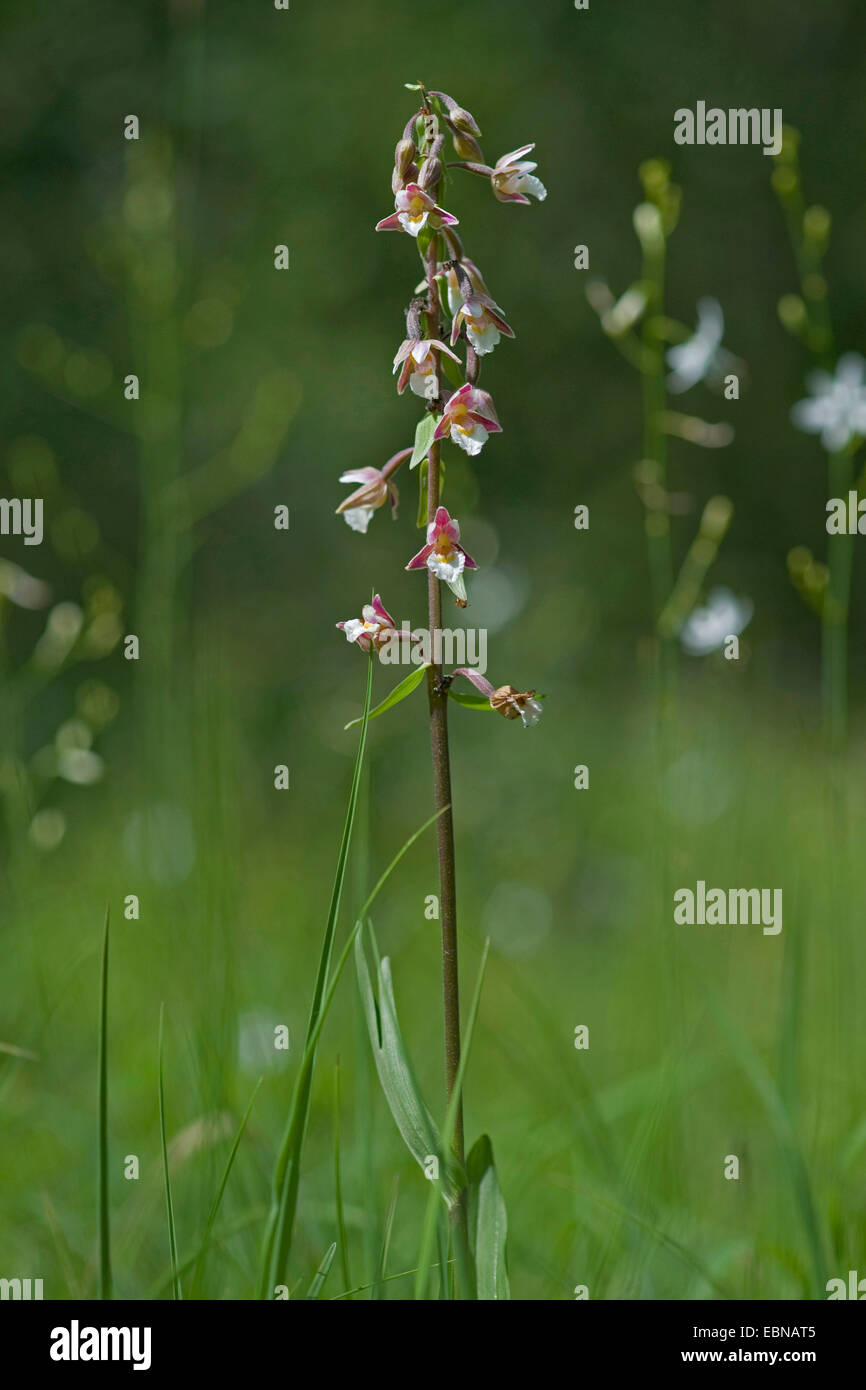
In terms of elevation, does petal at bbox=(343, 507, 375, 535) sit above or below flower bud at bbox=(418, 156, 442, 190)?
below

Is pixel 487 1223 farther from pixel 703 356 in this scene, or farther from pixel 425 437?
pixel 703 356

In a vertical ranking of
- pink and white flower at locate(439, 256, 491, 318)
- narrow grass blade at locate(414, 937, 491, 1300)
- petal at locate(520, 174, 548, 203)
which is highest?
petal at locate(520, 174, 548, 203)

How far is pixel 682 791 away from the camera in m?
2.11

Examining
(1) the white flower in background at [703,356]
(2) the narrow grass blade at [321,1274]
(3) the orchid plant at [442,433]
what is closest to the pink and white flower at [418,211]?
(3) the orchid plant at [442,433]

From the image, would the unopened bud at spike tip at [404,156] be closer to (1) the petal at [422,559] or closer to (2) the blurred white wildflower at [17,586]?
(1) the petal at [422,559]

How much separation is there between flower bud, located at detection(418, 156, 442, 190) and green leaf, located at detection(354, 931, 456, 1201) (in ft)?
1.57

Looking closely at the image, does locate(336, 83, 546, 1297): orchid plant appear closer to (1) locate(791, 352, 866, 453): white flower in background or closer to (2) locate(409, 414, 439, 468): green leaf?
(2) locate(409, 414, 439, 468): green leaf

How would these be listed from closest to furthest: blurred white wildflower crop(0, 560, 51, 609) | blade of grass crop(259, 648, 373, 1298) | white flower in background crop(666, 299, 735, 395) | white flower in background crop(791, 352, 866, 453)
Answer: blade of grass crop(259, 648, 373, 1298) < white flower in background crop(791, 352, 866, 453) < white flower in background crop(666, 299, 735, 395) < blurred white wildflower crop(0, 560, 51, 609)

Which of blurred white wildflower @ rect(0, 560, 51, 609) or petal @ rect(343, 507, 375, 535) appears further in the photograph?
blurred white wildflower @ rect(0, 560, 51, 609)

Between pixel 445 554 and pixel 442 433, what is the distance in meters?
0.08

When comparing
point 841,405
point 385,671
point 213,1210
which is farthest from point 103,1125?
point 385,671

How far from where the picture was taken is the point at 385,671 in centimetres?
234

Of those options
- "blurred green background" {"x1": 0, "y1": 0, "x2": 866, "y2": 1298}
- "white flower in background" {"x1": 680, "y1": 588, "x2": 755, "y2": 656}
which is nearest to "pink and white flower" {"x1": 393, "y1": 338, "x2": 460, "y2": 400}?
"blurred green background" {"x1": 0, "y1": 0, "x2": 866, "y2": 1298}

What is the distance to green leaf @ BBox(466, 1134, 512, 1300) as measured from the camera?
0.79 meters
